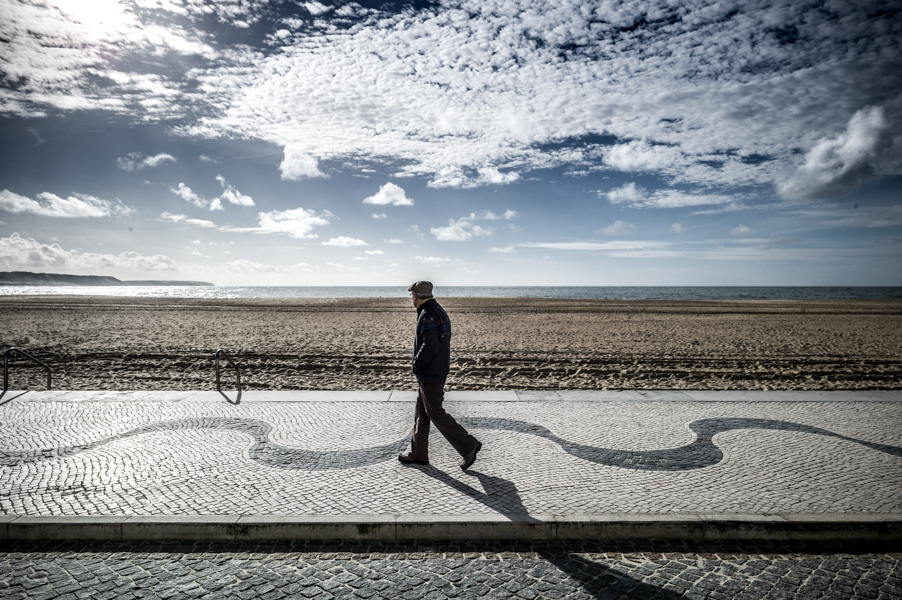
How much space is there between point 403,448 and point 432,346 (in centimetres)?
165

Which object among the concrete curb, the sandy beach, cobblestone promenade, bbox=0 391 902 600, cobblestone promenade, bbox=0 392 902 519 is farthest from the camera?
the sandy beach

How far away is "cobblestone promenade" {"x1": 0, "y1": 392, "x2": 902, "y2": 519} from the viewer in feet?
14.2

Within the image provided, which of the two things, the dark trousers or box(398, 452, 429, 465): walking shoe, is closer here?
the dark trousers

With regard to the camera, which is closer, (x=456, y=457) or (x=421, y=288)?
(x=421, y=288)

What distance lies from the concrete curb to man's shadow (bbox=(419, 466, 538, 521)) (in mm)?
153

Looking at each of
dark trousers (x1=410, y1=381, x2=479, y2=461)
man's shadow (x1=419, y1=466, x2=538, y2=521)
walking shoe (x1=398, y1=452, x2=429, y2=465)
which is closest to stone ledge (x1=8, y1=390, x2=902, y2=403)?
walking shoe (x1=398, y1=452, x2=429, y2=465)

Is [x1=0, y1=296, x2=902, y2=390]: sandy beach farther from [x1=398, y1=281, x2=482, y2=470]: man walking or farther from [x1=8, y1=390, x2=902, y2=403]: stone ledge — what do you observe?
[x1=398, y1=281, x2=482, y2=470]: man walking

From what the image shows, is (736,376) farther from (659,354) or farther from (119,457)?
(119,457)

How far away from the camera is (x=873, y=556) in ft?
12.2

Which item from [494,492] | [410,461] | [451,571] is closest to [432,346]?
[410,461]

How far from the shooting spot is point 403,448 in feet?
19.2

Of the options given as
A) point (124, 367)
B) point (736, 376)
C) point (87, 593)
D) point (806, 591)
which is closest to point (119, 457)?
point (87, 593)

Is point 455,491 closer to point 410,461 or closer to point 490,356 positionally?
point 410,461

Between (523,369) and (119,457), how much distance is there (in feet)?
28.7
